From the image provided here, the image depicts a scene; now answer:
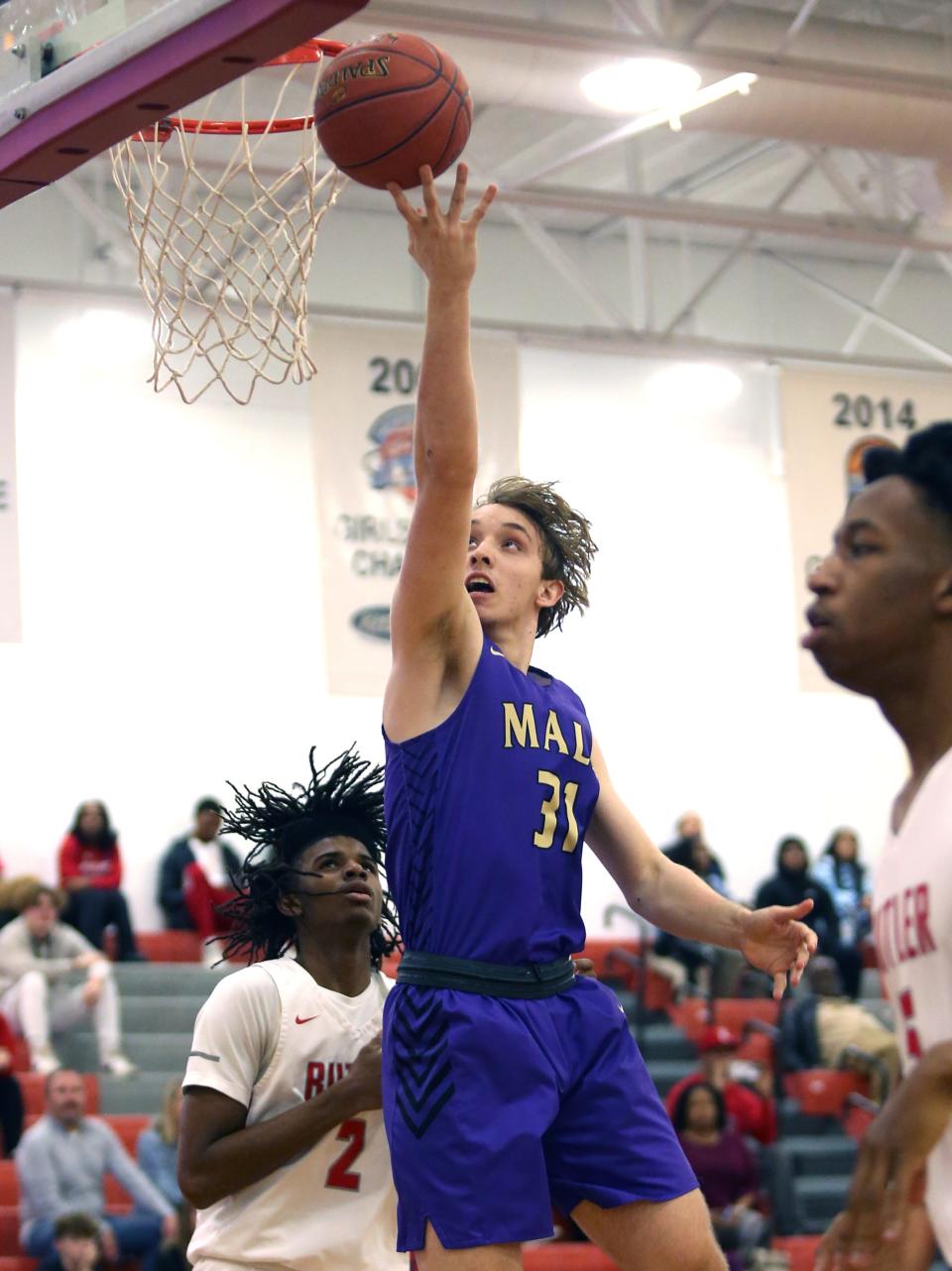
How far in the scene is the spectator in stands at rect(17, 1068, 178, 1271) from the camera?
8305 mm

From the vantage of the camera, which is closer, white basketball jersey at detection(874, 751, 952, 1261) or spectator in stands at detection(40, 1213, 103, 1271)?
white basketball jersey at detection(874, 751, 952, 1261)

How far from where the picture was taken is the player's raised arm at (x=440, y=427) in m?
3.42

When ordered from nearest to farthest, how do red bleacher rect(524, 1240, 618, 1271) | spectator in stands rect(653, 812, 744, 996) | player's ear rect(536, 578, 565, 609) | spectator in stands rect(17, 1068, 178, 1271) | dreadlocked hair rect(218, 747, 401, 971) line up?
player's ear rect(536, 578, 565, 609)
dreadlocked hair rect(218, 747, 401, 971)
spectator in stands rect(17, 1068, 178, 1271)
red bleacher rect(524, 1240, 618, 1271)
spectator in stands rect(653, 812, 744, 996)

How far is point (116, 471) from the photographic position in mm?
14578

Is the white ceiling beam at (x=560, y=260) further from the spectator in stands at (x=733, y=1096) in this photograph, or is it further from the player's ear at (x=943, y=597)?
the player's ear at (x=943, y=597)

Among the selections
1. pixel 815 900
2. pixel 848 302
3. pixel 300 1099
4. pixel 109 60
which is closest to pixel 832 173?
pixel 848 302

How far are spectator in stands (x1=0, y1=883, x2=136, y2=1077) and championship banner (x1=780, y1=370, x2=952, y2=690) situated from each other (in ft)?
15.2

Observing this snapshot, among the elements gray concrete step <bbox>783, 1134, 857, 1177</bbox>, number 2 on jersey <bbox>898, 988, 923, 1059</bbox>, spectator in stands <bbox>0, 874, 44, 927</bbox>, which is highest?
spectator in stands <bbox>0, 874, 44, 927</bbox>

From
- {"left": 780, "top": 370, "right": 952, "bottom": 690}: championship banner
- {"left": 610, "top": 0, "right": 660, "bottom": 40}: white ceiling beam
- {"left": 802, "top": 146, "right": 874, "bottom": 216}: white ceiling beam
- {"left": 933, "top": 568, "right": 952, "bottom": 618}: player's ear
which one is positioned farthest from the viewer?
{"left": 780, "top": 370, "right": 952, "bottom": 690}: championship banner

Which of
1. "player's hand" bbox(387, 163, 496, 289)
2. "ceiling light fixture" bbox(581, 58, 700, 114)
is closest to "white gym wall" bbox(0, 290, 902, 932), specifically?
"ceiling light fixture" bbox(581, 58, 700, 114)

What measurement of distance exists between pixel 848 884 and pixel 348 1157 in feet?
36.3

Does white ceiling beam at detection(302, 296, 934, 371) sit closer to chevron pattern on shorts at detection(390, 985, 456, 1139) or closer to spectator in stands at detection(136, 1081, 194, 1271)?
spectator in stands at detection(136, 1081, 194, 1271)

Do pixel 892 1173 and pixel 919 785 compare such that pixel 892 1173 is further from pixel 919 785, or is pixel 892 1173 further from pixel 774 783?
pixel 774 783

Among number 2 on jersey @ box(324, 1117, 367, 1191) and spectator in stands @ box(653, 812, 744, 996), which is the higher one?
number 2 on jersey @ box(324, 1117, 367, 1191)
